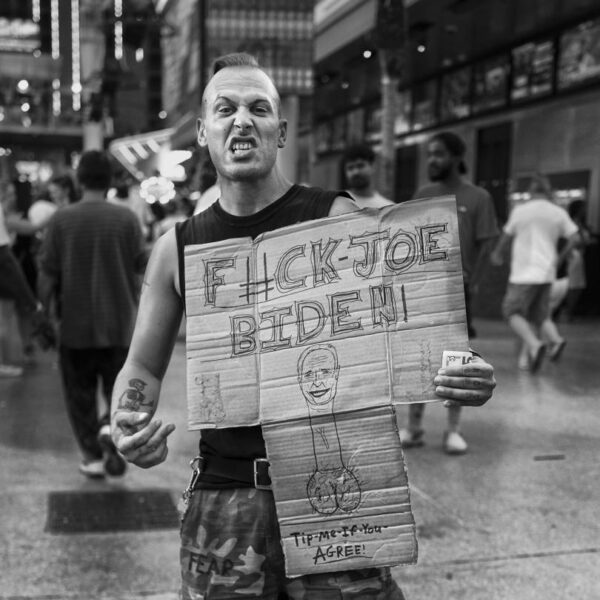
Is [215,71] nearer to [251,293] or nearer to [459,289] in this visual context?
[251,293]

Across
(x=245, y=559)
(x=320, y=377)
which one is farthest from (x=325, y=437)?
(x=245, y=559)

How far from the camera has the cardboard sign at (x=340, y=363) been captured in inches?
83.6

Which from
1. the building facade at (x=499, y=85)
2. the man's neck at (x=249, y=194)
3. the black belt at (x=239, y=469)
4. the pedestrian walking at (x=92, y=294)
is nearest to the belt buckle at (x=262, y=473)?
the black belt at (x=239, y=469)

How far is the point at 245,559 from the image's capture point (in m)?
2.30

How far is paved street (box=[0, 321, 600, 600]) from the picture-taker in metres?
4.07

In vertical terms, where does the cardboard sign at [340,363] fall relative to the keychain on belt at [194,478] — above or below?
above

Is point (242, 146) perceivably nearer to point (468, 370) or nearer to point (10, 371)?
point (468, 370)

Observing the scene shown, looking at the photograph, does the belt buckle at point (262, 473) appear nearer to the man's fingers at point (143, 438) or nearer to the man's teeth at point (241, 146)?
the man's fingers at point (143, 438)

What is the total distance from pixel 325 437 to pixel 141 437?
16.2 inches

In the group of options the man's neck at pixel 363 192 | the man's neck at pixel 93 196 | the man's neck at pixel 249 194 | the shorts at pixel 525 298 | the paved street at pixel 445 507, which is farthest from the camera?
the shorts at pixel 525 298

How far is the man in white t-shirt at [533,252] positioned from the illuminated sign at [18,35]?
1345 inches

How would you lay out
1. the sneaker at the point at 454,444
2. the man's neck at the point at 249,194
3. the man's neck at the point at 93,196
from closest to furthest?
the man's neck at the point at 249,194
the man's neck at the point at 93,196
the sneaker at the point at 454,444

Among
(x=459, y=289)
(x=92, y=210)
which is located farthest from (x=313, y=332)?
(x=92, y=210)

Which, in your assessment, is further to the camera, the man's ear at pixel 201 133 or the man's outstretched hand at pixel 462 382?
the man's ear at pixel 201 133
